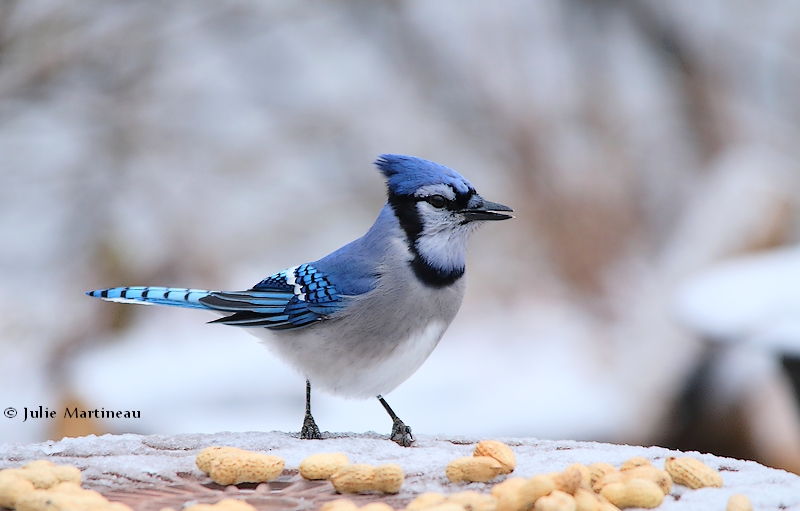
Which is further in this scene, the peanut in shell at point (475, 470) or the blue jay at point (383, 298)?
the blue jay at point (383, 298)

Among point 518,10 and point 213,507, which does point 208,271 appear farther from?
point 213,507

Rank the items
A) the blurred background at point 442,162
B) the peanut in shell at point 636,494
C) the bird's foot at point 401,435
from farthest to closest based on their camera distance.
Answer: the blurred background at point 442,162, the bird's foot at point 401,435, the peanut in shell at point 636,494

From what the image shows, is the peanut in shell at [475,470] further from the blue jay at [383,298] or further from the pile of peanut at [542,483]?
the blue jay at [383,298]

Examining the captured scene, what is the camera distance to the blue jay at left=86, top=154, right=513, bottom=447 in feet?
6.29

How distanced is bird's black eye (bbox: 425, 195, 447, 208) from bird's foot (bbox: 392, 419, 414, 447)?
1.69ft

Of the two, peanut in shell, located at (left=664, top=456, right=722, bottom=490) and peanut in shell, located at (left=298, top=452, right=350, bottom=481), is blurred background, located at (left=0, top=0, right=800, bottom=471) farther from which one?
peanut in shell, located at (left=298, top=452, right=350, bottom=481)

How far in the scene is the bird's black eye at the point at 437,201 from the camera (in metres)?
1.92

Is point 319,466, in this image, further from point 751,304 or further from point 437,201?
point 751,304

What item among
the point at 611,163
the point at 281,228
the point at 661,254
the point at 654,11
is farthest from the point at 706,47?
the point at 281,228

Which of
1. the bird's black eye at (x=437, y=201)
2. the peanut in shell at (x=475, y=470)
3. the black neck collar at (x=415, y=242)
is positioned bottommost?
the peanut in shell at (x=475, y=470)

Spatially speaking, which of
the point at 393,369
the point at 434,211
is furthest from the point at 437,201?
the point at 393,369

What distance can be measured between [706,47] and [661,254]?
1.31 m

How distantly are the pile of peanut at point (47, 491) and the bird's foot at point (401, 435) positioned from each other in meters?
0.71

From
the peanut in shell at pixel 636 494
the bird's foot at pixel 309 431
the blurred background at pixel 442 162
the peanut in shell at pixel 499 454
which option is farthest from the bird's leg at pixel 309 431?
the blurred background at pixel 442 162
